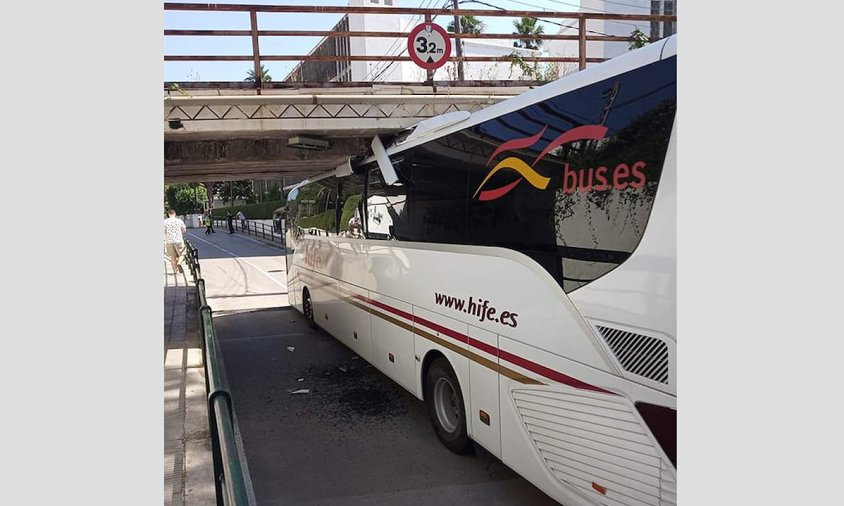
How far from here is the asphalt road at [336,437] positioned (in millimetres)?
4977

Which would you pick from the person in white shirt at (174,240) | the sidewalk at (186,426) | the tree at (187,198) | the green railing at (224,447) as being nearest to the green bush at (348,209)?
the sidewalk at (186,426)

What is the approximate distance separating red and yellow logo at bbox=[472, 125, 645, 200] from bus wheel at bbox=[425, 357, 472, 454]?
1.91 metres

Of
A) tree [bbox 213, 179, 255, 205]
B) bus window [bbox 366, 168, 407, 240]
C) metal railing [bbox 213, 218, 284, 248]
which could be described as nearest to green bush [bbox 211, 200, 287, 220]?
metal railing [bbox 213, 218, 284, 248]

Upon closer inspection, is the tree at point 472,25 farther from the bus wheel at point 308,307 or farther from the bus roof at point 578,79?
the bus roof at point 578,79

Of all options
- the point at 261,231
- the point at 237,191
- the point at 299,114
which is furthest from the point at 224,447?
the point at 237,191

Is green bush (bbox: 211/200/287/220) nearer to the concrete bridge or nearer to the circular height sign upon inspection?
the concrete bridge

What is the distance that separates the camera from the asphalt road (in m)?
4.98

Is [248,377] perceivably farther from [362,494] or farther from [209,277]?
[209,277]

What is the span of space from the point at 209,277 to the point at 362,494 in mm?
17041

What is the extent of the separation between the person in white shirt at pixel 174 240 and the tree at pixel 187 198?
5358cm

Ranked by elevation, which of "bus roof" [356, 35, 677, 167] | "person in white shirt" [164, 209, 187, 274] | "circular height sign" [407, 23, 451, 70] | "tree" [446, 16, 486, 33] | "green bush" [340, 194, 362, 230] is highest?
"tree" [446, 16, 486, 33]

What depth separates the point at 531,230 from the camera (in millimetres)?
4168

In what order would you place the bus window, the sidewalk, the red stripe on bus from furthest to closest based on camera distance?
the bus window < the sidewalk < the red stripe on bus

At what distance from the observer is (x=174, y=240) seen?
1600 centimetres
